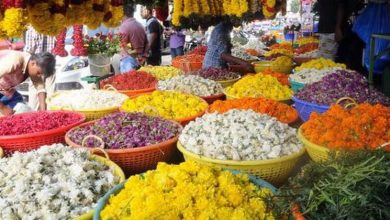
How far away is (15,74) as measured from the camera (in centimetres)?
454

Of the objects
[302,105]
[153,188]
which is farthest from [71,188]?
[302,105]

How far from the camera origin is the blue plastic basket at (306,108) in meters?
3.06

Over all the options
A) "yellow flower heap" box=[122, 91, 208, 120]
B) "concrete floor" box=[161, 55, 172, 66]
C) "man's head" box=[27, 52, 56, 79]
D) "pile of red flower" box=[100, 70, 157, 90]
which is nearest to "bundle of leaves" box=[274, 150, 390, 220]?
"yellow flower heap" box=[122, 91, 208, 120]

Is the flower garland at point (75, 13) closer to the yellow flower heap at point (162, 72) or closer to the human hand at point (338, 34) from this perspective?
the yellow flower heap at point (162, 72)

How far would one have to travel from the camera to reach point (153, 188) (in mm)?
1729

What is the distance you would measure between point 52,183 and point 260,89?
2252 mm

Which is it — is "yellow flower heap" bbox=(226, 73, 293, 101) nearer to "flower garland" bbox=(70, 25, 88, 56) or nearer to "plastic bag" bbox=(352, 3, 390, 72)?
"plastic bag" bbox=(352, 3, 390, 72)

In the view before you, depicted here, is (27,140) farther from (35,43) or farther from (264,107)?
(35,43)

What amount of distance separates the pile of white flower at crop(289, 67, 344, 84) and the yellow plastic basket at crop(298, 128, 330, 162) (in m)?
1.66

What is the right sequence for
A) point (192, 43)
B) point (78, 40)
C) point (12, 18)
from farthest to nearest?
point (192, 43) < point (78, 40) < point (12, 18)

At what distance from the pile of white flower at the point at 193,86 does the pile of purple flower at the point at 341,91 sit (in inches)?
39.2

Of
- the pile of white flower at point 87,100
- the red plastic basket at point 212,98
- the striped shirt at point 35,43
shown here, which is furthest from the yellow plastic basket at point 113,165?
the striped shirt at point 35,43

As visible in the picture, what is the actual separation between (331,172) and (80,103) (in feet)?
→ 8.12

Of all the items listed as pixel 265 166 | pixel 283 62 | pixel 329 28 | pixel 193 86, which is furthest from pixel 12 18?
pixel 329 28
